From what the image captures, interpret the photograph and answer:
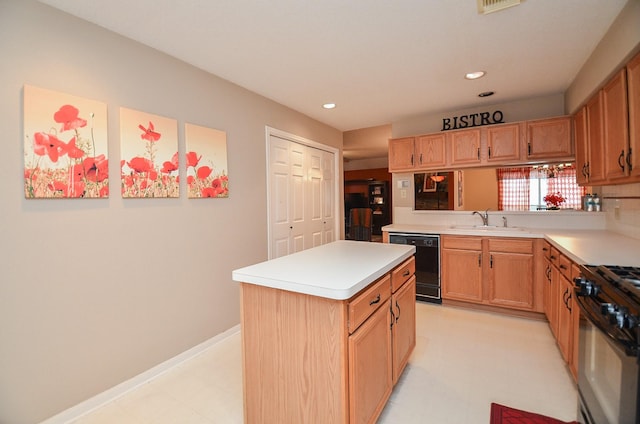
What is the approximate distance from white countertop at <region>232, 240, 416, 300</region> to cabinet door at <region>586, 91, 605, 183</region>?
1693 millimetres

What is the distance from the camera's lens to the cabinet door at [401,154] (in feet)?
12.7

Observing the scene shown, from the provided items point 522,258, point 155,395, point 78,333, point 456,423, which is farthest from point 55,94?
point 522,258

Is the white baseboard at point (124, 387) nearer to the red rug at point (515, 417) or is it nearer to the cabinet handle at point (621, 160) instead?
the red rug at point (515, 417)

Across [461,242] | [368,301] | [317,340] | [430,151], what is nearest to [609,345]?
[368,301]

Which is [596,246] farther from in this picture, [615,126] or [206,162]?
[206,162]

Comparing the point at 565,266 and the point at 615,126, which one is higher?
the point at 615,126

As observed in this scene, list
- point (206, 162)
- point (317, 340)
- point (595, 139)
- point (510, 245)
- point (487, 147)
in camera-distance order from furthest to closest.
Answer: point (487, 147) < point (510, 245) < point (206, 162) < point (595, 139) < point (317, 340)

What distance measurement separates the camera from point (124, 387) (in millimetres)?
1989

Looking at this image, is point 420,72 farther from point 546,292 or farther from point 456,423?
point 456,423

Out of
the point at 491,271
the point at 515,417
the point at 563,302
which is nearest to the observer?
the point at 515,417

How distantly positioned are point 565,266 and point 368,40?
2164 mm

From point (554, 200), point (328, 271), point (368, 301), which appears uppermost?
point (554, 200)

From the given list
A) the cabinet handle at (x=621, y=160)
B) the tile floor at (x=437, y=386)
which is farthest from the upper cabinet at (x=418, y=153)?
the tile floor at (x=437, y=386)

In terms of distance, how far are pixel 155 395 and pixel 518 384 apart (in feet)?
8.12
